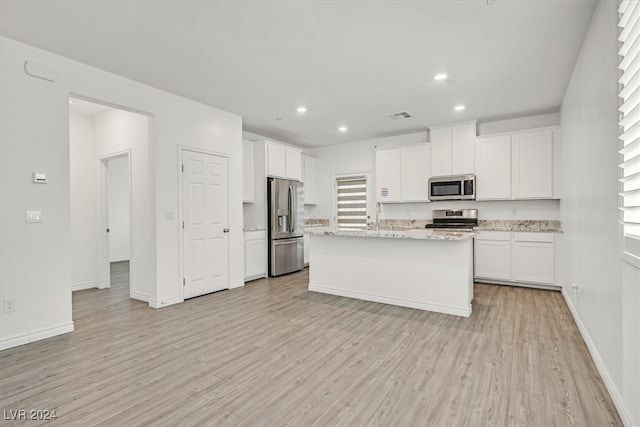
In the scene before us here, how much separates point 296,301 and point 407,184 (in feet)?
10.5

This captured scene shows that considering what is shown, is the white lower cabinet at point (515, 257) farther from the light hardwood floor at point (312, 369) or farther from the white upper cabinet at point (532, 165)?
the light hardwood floor at point (312, 369)

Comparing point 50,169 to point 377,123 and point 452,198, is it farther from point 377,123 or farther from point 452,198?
point 452,198

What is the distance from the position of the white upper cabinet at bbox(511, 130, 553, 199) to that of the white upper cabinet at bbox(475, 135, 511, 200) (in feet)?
0.28

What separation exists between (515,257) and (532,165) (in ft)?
4.81

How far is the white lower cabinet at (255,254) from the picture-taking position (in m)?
5.51

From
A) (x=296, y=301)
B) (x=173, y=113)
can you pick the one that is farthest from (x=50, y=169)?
(x=296, y=301)

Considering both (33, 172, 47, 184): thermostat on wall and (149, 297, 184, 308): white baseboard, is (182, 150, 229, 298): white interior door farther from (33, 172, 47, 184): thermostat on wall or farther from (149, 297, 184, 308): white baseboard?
(33, 172, 47, 184): thermostat on wall

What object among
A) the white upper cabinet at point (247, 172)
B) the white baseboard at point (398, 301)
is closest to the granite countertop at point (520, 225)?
the white baseboard at point (398, 301)

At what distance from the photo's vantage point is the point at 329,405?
6.53ft

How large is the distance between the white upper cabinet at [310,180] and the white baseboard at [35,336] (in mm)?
4891

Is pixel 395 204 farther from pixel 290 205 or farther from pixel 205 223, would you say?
pixel 205 223

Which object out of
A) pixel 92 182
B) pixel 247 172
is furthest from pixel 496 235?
pixel 92 182

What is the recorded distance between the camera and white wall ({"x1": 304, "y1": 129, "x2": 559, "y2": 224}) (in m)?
5.27

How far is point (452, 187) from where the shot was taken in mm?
5582
